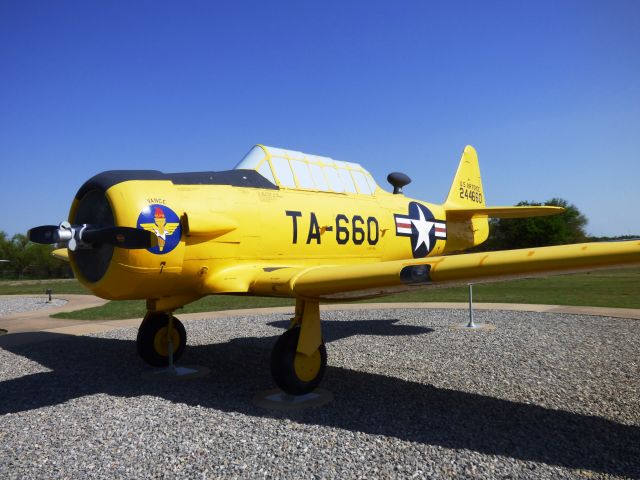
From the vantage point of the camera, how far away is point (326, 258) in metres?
7.22

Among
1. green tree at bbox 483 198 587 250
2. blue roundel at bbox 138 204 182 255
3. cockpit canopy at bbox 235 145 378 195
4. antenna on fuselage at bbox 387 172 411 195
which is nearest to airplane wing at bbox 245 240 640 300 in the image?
blue roundel at bbox 138 204 182 255

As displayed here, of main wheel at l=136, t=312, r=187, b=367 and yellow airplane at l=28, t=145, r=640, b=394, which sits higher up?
yellow airplane at l=28, t=145, r=640, b=394

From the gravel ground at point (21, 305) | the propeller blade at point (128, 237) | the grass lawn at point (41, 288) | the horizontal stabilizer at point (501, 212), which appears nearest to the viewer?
the propeller blade at point (128, 237)

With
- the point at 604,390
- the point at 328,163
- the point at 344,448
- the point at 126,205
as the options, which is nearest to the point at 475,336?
the point at 604,390

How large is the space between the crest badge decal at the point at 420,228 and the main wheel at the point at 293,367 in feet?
10.9

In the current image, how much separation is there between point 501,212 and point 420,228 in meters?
1.97

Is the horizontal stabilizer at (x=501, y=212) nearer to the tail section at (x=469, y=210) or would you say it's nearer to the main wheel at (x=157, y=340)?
the tail section at (x=469, y=210)

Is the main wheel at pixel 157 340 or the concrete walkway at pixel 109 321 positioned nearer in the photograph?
the main wheel at pixel 157 340

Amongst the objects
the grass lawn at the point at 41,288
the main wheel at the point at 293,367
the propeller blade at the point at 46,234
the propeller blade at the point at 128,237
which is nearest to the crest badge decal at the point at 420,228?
the main wheel at the point at 293,367

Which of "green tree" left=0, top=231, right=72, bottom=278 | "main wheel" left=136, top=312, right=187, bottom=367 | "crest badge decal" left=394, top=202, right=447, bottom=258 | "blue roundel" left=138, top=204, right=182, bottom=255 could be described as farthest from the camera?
"green tree" left=0, top=231, right=72, bottom=278

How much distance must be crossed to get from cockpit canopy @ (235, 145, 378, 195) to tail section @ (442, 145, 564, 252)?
9.45ft

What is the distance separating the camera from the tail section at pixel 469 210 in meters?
10.1

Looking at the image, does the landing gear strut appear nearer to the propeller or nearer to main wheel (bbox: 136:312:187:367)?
the propeller

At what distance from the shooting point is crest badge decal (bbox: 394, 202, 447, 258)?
29.0ft
